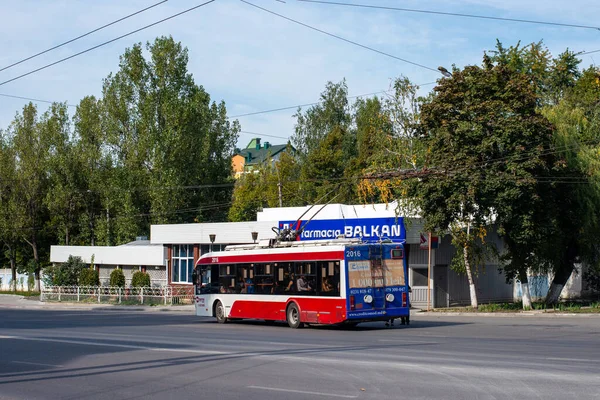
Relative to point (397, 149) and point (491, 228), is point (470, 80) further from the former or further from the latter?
point (397, 149)

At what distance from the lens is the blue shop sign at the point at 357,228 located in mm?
39281

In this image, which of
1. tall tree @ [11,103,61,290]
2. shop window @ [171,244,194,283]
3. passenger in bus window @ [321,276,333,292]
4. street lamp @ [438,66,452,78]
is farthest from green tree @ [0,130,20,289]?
passenger in bus window @ [321,276,333,292]

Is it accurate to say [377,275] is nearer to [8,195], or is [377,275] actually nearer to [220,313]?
[220,313]

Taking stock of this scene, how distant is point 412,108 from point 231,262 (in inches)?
984

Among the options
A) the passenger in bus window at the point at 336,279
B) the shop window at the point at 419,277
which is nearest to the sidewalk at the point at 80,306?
the shop window at the point at 419,277

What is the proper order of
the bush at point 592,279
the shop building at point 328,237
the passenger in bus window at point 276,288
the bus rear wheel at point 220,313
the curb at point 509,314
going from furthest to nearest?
the bush at point 592,279
the shop building at point 328,237
the curb at point 509,314
the bus rear wheel at point 220,313
the passenger in bus window at point 276,288

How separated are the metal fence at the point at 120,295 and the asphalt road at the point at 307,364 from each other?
24083 millimetres

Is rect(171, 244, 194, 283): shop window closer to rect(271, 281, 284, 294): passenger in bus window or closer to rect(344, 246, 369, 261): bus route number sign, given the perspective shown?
rect(271, 281, 284, 294): passenger in bus window

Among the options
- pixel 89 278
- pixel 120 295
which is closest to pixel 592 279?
A: pixel 120 295

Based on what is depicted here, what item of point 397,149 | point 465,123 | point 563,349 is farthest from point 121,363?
point 397,149

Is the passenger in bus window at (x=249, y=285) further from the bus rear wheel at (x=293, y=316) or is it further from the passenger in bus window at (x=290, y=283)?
the bus rear wheel at (x=293, y=316)

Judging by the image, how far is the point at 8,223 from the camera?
73.4 metres

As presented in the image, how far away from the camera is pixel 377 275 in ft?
83.9

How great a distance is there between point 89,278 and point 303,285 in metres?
33.6
